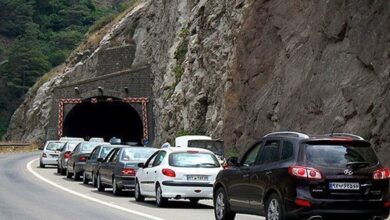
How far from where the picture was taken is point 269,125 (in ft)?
112

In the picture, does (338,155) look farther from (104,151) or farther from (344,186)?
(104,151)

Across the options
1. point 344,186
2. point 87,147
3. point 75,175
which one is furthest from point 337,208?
point 87,147

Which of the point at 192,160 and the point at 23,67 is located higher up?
the point at 23,67

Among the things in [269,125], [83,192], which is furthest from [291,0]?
[83,192]

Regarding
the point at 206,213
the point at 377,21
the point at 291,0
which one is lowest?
the point at 206,213

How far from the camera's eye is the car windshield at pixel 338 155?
12.7 meters

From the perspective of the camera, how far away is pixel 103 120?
8419cm

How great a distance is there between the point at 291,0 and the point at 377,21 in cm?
1041

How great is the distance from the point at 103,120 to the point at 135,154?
61321mm

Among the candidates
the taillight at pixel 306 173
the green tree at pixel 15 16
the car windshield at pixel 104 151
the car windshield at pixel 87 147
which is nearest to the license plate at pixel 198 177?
the taillight at pixel 306 173

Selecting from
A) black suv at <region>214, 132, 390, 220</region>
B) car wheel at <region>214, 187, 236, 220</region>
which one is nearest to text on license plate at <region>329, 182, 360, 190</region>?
black suv at <region>214, 132, 390, 220</region>

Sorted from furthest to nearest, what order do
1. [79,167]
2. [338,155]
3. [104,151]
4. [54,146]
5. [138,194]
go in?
[54,146] → [79,167] → [104,151] → [138,194] → [338,155]

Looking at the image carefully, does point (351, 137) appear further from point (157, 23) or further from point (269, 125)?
point (157, 23)

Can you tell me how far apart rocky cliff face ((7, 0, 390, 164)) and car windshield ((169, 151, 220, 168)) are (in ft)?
20.3
